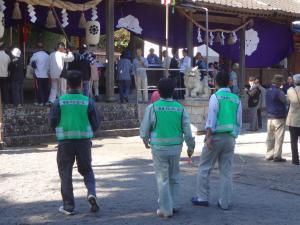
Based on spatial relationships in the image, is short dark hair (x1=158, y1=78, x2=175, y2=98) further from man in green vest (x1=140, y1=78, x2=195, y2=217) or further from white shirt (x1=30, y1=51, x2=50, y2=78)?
white shirt (x1=30, y1=51, x2=50, y2=78)

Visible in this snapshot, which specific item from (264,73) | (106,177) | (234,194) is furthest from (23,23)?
(264,73)

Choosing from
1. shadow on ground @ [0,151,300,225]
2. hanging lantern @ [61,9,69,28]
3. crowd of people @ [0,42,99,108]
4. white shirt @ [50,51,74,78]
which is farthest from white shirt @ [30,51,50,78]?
shadow on ground @ [0,151,300,225]

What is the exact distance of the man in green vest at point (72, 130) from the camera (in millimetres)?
6301

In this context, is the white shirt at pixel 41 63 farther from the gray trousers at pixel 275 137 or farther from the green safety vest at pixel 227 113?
the green safety vest at pixel 227 113

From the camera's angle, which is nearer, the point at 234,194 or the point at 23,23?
the point at 234,194

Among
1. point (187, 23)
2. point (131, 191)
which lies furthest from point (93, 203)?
point (187, 23)

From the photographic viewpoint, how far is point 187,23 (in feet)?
59.7

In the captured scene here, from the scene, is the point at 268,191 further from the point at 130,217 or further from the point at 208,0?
the point at 208,0

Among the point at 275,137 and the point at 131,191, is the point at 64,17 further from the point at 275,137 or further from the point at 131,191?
the point at 131,191

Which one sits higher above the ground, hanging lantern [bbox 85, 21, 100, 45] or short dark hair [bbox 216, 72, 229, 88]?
hanging lantern [bbox 85, 21, 100, 45]

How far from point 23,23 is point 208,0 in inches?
221

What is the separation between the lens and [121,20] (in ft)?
54.3

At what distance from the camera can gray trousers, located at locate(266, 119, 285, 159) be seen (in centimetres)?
1062

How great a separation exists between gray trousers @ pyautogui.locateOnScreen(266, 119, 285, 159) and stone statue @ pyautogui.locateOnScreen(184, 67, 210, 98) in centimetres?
483
